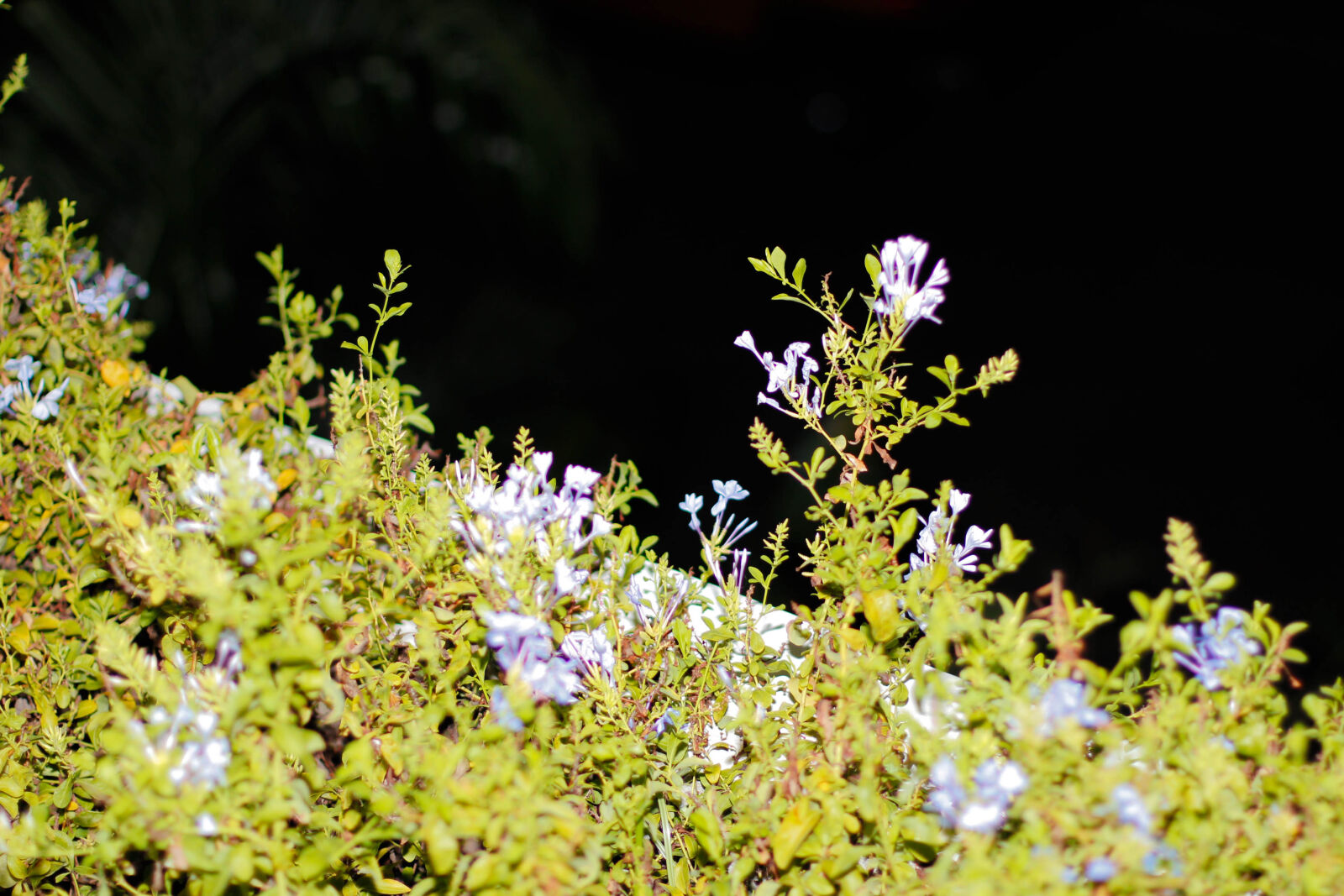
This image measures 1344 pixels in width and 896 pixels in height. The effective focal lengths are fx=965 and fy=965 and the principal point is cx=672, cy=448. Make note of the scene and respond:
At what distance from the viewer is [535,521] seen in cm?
84

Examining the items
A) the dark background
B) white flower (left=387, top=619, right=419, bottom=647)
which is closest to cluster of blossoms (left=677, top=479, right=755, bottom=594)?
white flower (left=387, top=619, right=419, bottom=647)

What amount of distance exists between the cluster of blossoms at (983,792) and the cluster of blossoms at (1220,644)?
15 cm

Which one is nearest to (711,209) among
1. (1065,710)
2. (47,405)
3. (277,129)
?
(277,129)

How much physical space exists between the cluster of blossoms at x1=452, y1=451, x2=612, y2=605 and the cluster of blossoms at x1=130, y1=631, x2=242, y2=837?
0.20 metres

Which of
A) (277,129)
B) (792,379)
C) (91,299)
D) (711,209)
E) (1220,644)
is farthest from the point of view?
(711,209)

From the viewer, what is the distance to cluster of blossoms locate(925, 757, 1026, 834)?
612mm

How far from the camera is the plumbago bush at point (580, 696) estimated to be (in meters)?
0.61

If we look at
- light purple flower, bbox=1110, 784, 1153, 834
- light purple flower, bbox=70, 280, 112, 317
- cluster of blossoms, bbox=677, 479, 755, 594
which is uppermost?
light purple flower, bbox=70, 280, 112, 317

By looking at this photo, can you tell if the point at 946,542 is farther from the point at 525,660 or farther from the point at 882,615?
the point at 525,660

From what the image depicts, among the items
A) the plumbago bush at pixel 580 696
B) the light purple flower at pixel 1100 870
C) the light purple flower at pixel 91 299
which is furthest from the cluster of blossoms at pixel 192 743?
the light purple flower at pixel 91 299

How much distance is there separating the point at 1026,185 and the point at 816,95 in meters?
0.72

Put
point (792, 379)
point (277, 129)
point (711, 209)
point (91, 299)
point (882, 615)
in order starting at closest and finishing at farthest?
point (882, 615) < point (792, 379) < point (91, 299) < point (277, 129) < point (711, 209)

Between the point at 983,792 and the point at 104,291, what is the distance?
1311mm

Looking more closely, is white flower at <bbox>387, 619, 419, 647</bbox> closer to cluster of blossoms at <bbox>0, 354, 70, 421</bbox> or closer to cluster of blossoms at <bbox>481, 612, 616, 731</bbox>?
cluster of blossoms at <bbox>481, 612, 616, 731</bbox>
